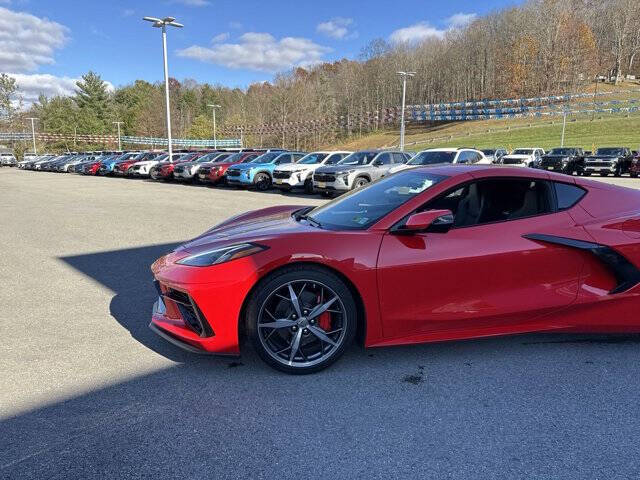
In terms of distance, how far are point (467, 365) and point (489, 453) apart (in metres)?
0.99

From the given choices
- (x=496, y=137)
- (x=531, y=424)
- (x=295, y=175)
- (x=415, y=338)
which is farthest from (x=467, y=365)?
(x=496, y=137)

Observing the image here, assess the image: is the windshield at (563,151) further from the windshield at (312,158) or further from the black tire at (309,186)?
the black tire at (309,186)

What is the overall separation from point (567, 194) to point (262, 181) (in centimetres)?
1530

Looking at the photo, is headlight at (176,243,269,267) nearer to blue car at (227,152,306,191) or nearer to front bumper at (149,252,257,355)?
front bumper at (149,252,257,355)

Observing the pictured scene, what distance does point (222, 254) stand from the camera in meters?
3.12

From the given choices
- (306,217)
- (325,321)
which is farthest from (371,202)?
(325,321)

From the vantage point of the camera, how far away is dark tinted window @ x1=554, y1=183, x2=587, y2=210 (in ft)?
11.3

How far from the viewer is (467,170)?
3545mm

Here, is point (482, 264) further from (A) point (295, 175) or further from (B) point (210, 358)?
(A) point (295, 175)

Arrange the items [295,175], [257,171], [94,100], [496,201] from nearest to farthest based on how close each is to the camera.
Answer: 1. [496,201]
2. [295,175]
3. [257,171]
4. [94,100]

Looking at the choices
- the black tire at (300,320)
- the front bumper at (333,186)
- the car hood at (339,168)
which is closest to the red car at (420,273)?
the black tire at (300,320)

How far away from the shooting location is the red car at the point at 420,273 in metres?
3.02

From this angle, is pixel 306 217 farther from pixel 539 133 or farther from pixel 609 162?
pixel 539 133

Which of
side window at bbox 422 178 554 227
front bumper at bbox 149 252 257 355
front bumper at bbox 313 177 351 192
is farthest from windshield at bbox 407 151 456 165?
front bumper at bbox 149 252 257 355
